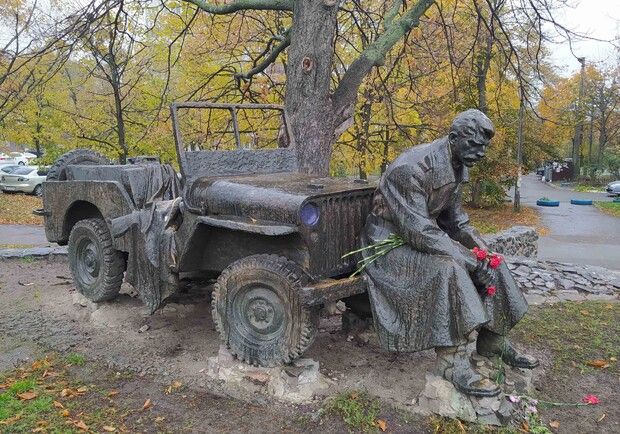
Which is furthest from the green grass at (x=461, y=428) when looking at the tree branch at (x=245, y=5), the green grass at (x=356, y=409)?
the tree branch at (x=245, y=5)

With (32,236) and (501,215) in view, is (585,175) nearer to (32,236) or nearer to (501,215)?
(501,215)

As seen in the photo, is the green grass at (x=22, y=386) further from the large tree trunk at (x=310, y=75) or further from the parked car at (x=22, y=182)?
the parked car at (x=22, y=182)

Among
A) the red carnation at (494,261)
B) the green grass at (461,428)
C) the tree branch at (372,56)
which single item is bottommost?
the green grass at (461,428)

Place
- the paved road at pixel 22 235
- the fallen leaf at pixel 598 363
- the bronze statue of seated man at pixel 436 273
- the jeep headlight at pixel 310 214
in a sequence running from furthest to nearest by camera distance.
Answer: the paved road at pixel 22 235 < the fallen leaf at pixel 598 363 < the jeep headlight at pixel 310 214 < the bronze statue of seated man at pixel 436 273

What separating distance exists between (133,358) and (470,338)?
2.61 m

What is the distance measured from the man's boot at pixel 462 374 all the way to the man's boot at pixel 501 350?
18.8 inches

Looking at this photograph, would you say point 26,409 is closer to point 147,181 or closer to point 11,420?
point 11,420

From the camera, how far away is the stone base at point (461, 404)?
11.6 feet

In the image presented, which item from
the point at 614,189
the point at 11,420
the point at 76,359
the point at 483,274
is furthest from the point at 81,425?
the point at 614,189

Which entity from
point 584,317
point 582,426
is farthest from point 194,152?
point 584,317

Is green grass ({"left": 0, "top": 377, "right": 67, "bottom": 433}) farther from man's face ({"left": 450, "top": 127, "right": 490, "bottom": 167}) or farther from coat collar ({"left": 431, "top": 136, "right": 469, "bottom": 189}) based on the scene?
man's face ({"left": 450, "top": 127, "right": 490, "bottom": 167})

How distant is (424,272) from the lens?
12.0 feet

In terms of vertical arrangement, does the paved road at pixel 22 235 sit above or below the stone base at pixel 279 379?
below

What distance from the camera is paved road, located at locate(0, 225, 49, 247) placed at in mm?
12884
